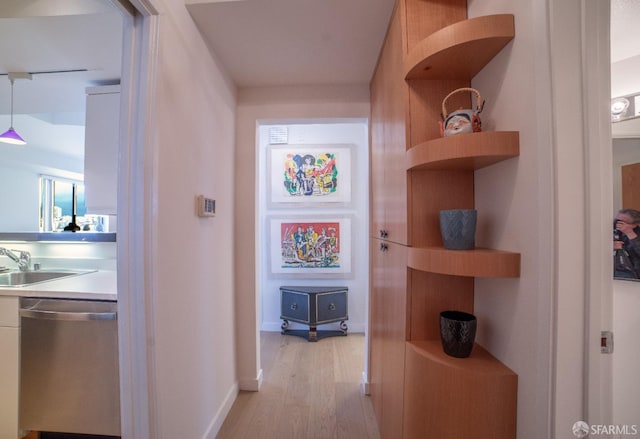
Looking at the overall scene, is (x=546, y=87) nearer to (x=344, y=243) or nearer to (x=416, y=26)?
(x=416, y=26)

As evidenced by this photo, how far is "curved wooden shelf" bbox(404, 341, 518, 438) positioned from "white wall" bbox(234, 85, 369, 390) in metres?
1.37

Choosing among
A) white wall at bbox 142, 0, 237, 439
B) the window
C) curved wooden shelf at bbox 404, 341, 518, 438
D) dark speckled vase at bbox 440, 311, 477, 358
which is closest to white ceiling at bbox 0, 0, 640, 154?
white wall at bbox 142, 0, 237, 439

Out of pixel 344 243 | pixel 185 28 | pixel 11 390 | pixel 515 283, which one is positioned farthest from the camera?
pixel 344 243

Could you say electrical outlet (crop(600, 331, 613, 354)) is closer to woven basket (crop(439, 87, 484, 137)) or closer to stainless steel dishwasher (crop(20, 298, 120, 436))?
woven basket (crop(439, 87, 484, 137))

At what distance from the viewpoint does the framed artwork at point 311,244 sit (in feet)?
9.62

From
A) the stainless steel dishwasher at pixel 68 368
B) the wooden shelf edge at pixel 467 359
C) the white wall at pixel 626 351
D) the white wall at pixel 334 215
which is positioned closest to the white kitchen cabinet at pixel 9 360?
the stainless steel dishwasher at pixel 68 368

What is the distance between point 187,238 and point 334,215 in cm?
193

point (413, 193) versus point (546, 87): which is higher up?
point (546, 87)

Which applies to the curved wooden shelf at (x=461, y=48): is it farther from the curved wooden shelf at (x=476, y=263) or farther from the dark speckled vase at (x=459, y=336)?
the dark speckled vase at (x=459, y=336)

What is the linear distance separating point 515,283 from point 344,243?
2172 mm

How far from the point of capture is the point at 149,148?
962mm

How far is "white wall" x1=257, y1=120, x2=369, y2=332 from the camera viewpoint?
291cm

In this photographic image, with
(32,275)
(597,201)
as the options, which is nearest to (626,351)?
(597,201)

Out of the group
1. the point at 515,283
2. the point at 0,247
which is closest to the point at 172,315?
the point at 515,283
